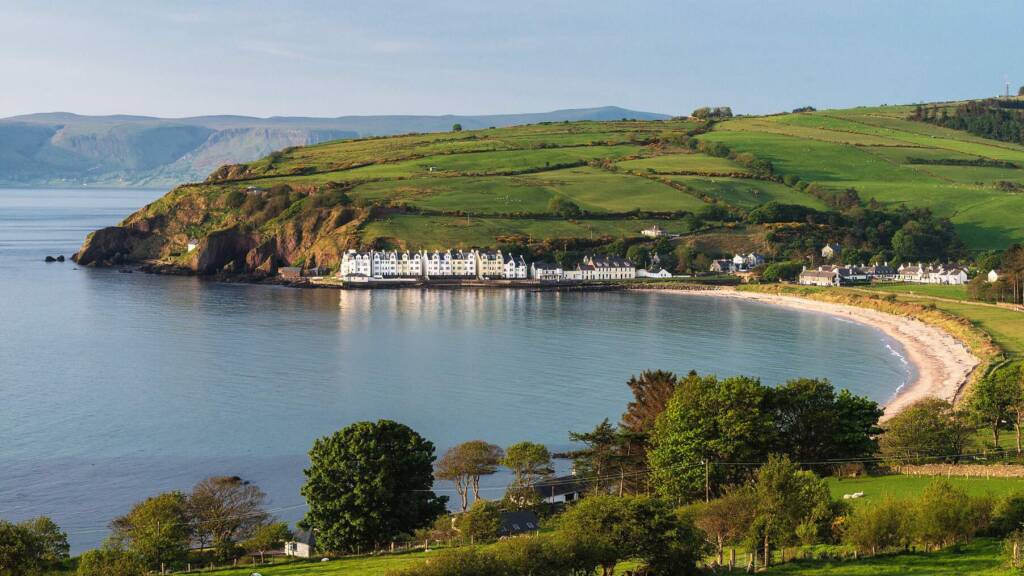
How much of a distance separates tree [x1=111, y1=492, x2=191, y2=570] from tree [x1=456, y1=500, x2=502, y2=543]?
25.5 feet

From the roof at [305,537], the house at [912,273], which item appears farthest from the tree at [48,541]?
the house at [912,273]

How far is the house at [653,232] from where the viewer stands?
12188 cm

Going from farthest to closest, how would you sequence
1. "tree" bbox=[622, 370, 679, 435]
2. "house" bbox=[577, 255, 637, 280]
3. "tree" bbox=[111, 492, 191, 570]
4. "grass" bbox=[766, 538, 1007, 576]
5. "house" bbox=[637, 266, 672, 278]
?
"house" bbox=[637, 266, 672, 278] → "house" bbox=[577, 255, 637, 280] → "tree" bbox=[622, 370, 679, 435] → "tree" bbox=[111, 492, 191, 570] → "grass" bbox=[766, 538, 1007, 576]

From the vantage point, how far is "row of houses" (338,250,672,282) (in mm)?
112312

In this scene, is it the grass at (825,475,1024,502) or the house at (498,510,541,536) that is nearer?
the grass at (825,475,1024,502)

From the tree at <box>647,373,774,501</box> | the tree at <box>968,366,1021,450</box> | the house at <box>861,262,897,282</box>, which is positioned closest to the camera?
the tree at <box>647,373,774,501</box>

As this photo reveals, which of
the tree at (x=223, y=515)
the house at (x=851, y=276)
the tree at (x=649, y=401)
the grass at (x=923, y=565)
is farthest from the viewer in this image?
the house at (x=851, y=276)

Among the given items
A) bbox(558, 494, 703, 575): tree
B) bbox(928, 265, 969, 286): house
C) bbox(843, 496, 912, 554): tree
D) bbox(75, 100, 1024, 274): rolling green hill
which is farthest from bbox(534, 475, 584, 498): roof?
bbox(928, 265, 969, 286): house

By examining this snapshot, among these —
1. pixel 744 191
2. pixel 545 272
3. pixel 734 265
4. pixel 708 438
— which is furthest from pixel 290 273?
pixel 708 438

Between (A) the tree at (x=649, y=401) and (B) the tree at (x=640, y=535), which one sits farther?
(A) the tree at (x=649, y=401)

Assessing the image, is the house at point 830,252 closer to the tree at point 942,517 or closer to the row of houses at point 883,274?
the row of houses at point 883,274

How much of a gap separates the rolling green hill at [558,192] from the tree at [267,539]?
85.3 m

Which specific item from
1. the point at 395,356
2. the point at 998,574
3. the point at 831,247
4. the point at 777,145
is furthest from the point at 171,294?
the point at 777,145

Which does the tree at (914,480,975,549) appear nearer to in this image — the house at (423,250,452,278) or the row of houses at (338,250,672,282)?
the row of houses at (338,250,672,282)
